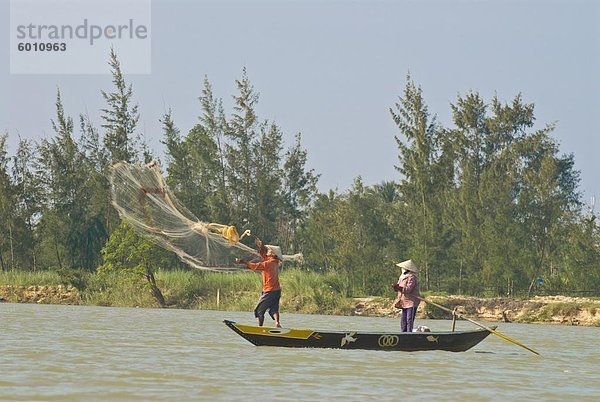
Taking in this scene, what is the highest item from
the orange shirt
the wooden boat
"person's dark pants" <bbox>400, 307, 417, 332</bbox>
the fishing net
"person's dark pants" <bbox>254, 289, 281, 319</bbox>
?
the fishing net

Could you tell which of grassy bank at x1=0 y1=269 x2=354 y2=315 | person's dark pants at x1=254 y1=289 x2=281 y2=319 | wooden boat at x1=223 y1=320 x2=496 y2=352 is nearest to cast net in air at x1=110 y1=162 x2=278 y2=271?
person's dark pants at x1=254 y1=289 x2=281 y2=319

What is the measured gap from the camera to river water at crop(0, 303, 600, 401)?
41.4 ft

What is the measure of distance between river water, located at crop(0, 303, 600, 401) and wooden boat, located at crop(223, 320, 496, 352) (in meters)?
0.16

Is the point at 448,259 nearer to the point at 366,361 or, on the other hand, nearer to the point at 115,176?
the point at 115,176

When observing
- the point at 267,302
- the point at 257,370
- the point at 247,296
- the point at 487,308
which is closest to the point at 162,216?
the point at 267,302

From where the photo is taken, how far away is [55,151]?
2135 inches

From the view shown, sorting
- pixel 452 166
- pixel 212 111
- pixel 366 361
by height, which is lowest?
pixel 366 361

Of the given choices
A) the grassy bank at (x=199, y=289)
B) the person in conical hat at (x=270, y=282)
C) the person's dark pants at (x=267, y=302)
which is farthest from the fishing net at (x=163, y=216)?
the grassy bank at (x=199, y=289)

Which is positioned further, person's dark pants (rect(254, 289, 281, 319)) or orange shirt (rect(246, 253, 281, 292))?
person's dark pants (rect(254, 289, 281, 319))

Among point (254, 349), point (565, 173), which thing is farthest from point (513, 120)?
point (254, 349)

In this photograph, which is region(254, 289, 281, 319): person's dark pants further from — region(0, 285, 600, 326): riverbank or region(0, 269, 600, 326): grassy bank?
region(0, 269, 600, 326): grassy bank

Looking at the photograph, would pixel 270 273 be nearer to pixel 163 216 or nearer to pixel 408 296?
pixel 408 296

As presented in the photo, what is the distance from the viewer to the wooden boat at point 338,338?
18750 millimetres

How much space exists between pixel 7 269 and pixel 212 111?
43.0 feet
